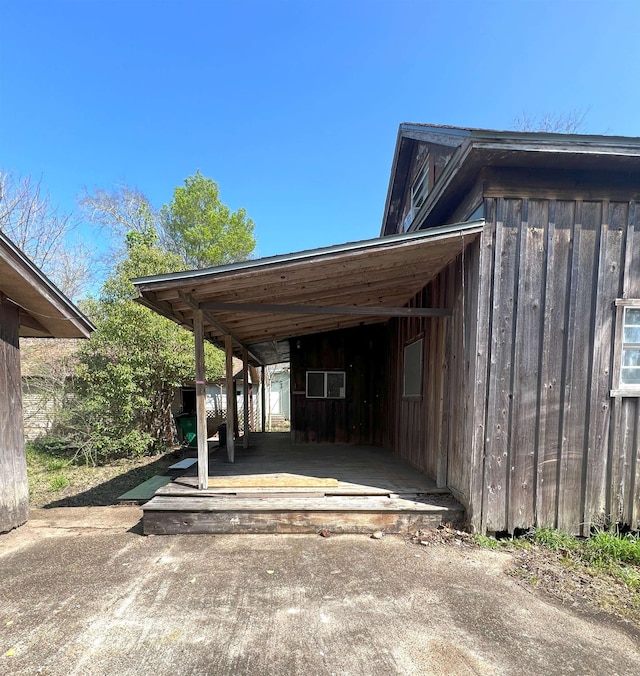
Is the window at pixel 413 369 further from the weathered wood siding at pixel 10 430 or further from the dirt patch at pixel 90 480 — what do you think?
the weathered wood siding at pixel 10 430

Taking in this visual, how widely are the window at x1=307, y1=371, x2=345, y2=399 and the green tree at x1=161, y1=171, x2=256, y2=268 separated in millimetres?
9192

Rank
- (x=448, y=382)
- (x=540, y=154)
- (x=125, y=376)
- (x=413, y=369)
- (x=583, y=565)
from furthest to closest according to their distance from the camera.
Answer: (x=125, y=376), (x=413, y=369), (x=448, y=382), (x=540, y=154), (x=583, y=565)

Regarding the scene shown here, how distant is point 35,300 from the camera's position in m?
4.12

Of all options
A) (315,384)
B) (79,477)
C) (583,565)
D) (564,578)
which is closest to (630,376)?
(583,565)

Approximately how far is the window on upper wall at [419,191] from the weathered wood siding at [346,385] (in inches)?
105

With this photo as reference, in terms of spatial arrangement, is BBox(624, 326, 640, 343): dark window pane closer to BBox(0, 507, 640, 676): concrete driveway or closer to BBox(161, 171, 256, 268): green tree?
BBox(0, 507, 640, 676): concrete driveway

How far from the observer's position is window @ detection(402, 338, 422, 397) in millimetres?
5539

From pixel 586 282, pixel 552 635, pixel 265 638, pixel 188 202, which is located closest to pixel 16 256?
pixel 265 638

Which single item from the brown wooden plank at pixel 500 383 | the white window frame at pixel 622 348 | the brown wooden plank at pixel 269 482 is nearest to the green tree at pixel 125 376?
the brown wooden plank at pixel 269 482

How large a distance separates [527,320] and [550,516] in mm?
2009

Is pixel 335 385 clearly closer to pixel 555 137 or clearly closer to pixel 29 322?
pixel 29 322

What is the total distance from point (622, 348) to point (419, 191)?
14.2 ft

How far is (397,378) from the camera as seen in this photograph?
7.02 metres

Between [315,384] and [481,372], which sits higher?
[481,372]
